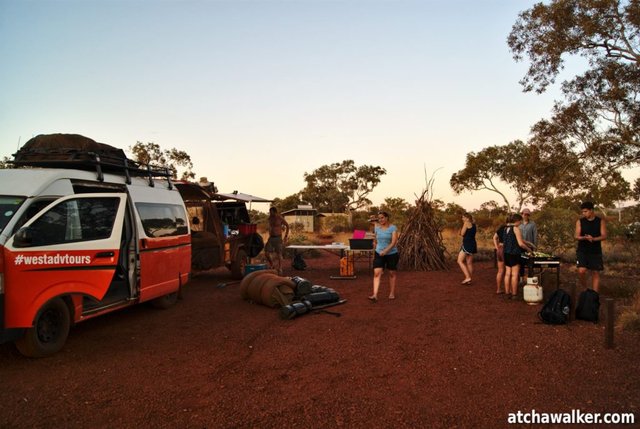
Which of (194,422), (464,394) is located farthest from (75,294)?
(464,394)

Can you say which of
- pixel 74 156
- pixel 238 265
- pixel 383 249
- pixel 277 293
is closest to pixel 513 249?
pixel 383 249

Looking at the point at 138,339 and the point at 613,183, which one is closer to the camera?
the point at 138,339

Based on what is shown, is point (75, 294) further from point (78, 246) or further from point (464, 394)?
point (464, 394)

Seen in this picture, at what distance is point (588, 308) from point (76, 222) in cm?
705

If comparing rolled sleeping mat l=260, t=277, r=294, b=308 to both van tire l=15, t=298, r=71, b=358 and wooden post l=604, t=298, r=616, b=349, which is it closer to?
van tire l=15, t=298, r=71, b=358

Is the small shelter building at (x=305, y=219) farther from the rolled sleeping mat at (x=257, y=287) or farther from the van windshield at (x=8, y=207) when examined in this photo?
the van windshield at (x=8, y=207)

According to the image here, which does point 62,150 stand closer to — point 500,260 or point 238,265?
point 238,265

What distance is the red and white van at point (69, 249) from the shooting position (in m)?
4.93

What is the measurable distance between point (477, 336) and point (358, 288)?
422 centimetres

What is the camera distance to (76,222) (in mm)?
5785

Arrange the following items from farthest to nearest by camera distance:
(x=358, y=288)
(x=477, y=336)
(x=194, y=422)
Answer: (x=358, y=288) < (x=477, y=336) < (x=194, y=422)

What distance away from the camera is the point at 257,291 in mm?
8203

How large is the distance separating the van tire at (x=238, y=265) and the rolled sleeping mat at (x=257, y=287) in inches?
115

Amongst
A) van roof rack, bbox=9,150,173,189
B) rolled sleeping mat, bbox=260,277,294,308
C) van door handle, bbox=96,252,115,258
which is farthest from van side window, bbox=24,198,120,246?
rolled sleeping mat, bbox=260,277,294,308
